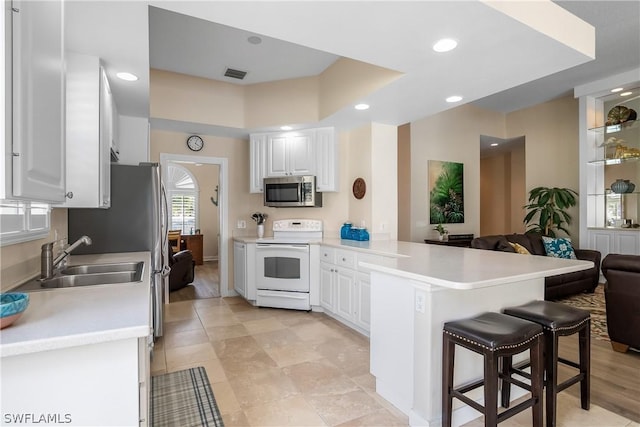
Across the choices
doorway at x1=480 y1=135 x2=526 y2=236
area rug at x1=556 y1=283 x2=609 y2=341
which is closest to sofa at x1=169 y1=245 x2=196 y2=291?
area rug at x1=556 y1=283 x2=609 y2=341

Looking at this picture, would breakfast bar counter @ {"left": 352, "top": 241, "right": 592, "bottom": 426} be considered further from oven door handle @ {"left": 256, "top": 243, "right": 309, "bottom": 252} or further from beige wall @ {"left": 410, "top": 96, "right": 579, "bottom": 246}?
beige wall @ {"left": 410, "top": 96, "right": 579, "bottom": 246}

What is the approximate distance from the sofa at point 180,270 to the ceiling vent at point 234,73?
274cm

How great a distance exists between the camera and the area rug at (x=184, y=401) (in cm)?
198

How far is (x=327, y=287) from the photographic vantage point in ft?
→ 12.8

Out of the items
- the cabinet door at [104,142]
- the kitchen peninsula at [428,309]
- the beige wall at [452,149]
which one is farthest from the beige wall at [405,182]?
the cabinet door at [104,142]

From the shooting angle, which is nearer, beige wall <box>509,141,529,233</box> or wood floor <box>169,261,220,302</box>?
wood floor <box>169,261,220,302</box>

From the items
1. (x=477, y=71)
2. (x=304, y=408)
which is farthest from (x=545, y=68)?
(x=304, y=408)

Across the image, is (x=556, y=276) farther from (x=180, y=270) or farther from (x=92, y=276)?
(x=180, y=270)

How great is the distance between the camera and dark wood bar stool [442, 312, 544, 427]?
159 cm

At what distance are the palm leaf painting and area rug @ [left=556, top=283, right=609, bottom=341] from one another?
220 centimetres

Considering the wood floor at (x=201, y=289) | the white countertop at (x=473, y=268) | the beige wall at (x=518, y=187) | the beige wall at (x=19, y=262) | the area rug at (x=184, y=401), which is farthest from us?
the beige wall at (x=518, y=187)

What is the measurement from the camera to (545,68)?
247 cm

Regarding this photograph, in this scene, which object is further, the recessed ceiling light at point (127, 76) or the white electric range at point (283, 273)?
the white electric range at point (283, 273)

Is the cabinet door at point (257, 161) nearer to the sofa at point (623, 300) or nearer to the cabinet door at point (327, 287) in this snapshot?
the cabinet door at point (327, 287)
